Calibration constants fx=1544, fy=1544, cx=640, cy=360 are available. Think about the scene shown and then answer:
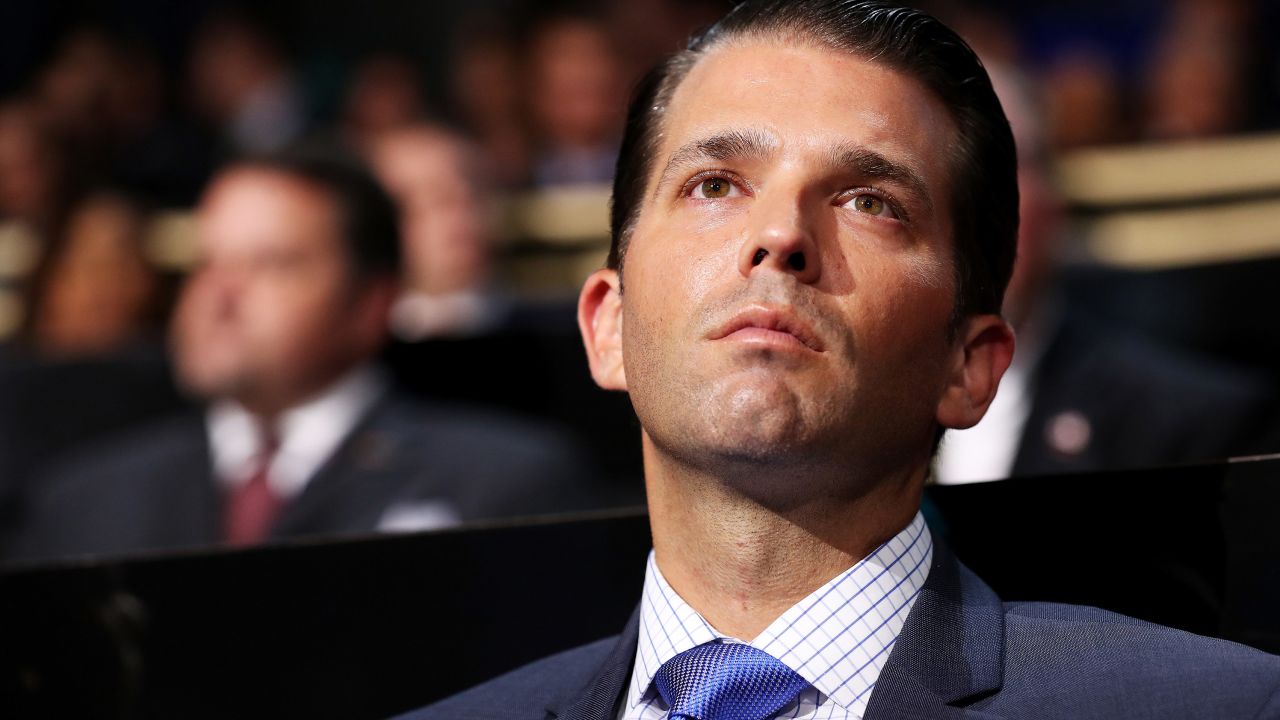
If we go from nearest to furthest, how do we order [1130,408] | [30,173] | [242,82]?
[1130,408], [30,173], [242,82]

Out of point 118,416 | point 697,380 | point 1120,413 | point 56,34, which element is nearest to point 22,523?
point 118,416

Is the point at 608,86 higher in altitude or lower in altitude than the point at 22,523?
higher

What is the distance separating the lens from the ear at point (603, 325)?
1.51 m

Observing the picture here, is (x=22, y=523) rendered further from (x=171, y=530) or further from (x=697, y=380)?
(x=697, y=380)

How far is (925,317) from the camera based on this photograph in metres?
1.32

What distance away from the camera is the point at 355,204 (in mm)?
3387

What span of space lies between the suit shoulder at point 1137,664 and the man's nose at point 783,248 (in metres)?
0.34

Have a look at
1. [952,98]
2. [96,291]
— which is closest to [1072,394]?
[952,98]

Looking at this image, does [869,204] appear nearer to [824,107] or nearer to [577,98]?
[824,107]

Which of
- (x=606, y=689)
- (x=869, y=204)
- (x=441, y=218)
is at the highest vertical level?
(x=869, y=204)

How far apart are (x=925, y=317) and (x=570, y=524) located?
48 centimetres

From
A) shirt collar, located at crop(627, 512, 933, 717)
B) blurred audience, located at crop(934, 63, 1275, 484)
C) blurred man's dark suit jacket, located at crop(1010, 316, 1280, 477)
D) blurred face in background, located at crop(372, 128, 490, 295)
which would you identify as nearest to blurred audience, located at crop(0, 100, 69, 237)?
blurred face in background, located at crop(372, 128, 490, 295)

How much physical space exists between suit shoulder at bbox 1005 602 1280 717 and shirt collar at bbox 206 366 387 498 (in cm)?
221

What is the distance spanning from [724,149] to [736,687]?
0.46 m
